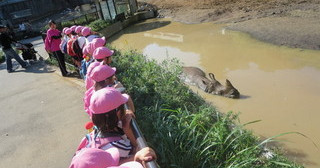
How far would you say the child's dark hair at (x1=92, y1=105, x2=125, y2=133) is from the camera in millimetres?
2367

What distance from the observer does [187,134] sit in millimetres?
3480

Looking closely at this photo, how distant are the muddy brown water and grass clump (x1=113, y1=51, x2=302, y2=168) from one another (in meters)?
0.79

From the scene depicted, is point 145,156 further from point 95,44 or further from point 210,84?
point 210,84

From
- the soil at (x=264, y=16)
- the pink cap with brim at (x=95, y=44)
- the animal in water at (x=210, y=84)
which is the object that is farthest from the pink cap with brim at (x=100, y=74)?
the soil at (x=264, y=16)

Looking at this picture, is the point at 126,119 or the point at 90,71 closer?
the point at 126,119

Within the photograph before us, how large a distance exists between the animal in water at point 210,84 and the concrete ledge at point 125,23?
842cm

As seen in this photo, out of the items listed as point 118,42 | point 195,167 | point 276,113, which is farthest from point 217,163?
point 118,42

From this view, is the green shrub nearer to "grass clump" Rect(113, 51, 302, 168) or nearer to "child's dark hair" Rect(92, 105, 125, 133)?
"grass clump" Rect(113, 51, 302, 168)

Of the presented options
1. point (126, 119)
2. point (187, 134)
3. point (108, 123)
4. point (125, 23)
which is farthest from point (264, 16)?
point (108, 123)

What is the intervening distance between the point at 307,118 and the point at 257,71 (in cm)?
274

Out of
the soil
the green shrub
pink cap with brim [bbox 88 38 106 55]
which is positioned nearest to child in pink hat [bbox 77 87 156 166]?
pink cap with brim [bbox 88 38 106 55]

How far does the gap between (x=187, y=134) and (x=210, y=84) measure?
3.49 m

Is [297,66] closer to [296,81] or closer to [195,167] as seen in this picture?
[296,81]

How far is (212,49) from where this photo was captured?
402 inches
